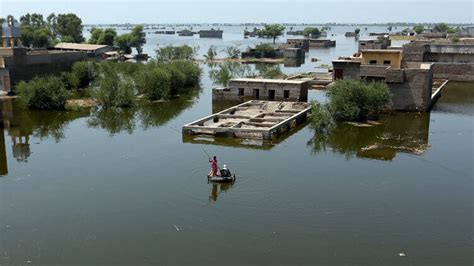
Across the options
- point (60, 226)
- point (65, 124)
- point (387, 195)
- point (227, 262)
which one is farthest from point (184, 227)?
point (65, 124)

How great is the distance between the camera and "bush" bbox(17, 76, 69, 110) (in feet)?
112

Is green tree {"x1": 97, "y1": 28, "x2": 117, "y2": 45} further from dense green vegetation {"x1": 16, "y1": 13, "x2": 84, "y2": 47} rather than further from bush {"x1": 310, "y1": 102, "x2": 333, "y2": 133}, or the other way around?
bush {"x1": 310, "y1": 102, "x2": 333, "y2": 133}

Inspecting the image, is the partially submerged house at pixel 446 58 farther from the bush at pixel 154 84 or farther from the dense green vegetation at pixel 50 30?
the dense green vegetation at pixel 50 30

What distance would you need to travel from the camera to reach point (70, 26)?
90.6 metres

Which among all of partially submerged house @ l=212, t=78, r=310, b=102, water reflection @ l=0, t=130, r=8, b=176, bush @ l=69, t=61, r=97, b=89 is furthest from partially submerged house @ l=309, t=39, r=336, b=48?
water reflection @ l=0, t=130, r=8, b=176

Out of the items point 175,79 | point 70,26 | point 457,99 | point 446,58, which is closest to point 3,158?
point 175,79

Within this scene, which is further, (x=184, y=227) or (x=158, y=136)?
(x=158, y=136)

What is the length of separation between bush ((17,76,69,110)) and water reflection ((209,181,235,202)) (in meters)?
19.7

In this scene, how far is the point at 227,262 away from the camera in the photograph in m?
12.9

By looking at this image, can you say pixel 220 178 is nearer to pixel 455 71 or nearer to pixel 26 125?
pixel 26 125

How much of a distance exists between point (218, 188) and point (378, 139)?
1135cm

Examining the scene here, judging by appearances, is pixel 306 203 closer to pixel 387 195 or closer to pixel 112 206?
pixel 387 195

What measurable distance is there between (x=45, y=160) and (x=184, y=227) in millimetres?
10036

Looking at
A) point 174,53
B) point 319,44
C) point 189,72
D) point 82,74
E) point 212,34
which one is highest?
point 212,34
